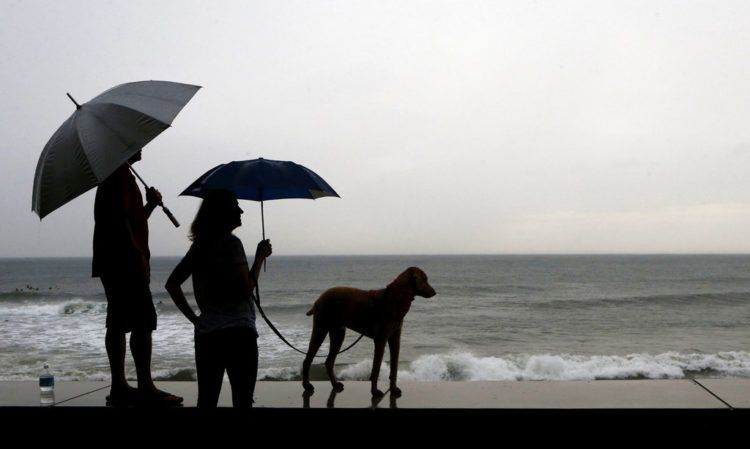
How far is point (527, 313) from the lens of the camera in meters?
27.5

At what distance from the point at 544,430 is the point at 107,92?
3.56 meters

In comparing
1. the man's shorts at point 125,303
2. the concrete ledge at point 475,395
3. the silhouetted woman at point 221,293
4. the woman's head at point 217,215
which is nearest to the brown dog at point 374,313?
the concrete ledge at point 475,395

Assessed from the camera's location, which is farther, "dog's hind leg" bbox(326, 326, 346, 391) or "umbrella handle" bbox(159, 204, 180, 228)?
"dog's hind leg" bbox(326, 326, 346, 391)

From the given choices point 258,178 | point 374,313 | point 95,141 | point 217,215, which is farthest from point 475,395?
point 95,141

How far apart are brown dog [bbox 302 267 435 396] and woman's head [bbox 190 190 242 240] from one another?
4.85ft

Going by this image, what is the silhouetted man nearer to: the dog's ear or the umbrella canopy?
the umbrella canopy

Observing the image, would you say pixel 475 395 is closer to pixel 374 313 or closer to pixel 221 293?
pixel 374 313

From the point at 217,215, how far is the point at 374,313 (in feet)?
5.44

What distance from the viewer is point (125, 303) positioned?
4.14m

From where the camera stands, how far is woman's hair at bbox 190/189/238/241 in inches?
138

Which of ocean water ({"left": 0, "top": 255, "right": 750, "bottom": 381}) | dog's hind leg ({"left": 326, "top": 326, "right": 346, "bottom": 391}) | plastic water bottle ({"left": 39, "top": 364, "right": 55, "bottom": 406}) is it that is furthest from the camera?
ocean water ({"left": 0, "top": 255, "right": 750, "bottom": 381})

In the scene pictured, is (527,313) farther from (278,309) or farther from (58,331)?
(58,331)

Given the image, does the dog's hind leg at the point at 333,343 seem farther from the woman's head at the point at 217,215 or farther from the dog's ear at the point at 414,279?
the woman's head at the point at 217,215

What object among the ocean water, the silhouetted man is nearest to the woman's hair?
the silhouetted man
